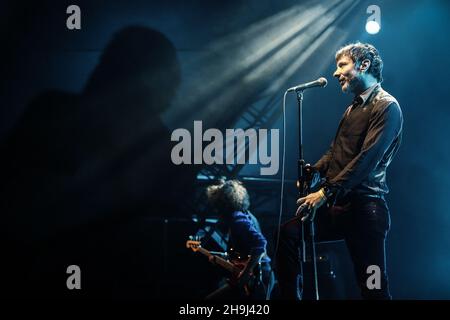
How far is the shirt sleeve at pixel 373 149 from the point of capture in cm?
276

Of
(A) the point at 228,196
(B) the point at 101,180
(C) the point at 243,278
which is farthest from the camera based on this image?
(B) the point at 101,180

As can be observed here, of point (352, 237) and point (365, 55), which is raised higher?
point (365, 55)

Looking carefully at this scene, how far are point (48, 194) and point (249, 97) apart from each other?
2.21 metres


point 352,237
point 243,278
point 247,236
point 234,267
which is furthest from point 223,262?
point 352,237

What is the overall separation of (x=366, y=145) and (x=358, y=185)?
10.4 inches

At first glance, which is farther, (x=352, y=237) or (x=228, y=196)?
(x=228, y=196)

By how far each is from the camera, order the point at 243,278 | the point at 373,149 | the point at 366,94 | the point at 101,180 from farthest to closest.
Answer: the point at 101,180
the point at 243,278
the point at 366,94
the point at 373,149

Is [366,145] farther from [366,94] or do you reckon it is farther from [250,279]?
[250,279]

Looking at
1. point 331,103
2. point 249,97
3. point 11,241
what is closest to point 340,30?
point 331,103

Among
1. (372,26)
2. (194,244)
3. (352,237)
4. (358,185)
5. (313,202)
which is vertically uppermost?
(372,26)

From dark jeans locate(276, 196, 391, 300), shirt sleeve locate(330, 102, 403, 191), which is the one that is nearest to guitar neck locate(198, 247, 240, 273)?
dark jeans locate(276, 196, 391, 300)

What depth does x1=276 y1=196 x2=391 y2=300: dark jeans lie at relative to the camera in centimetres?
274

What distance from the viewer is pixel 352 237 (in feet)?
9.41

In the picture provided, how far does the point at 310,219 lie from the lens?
2908 millimetres
